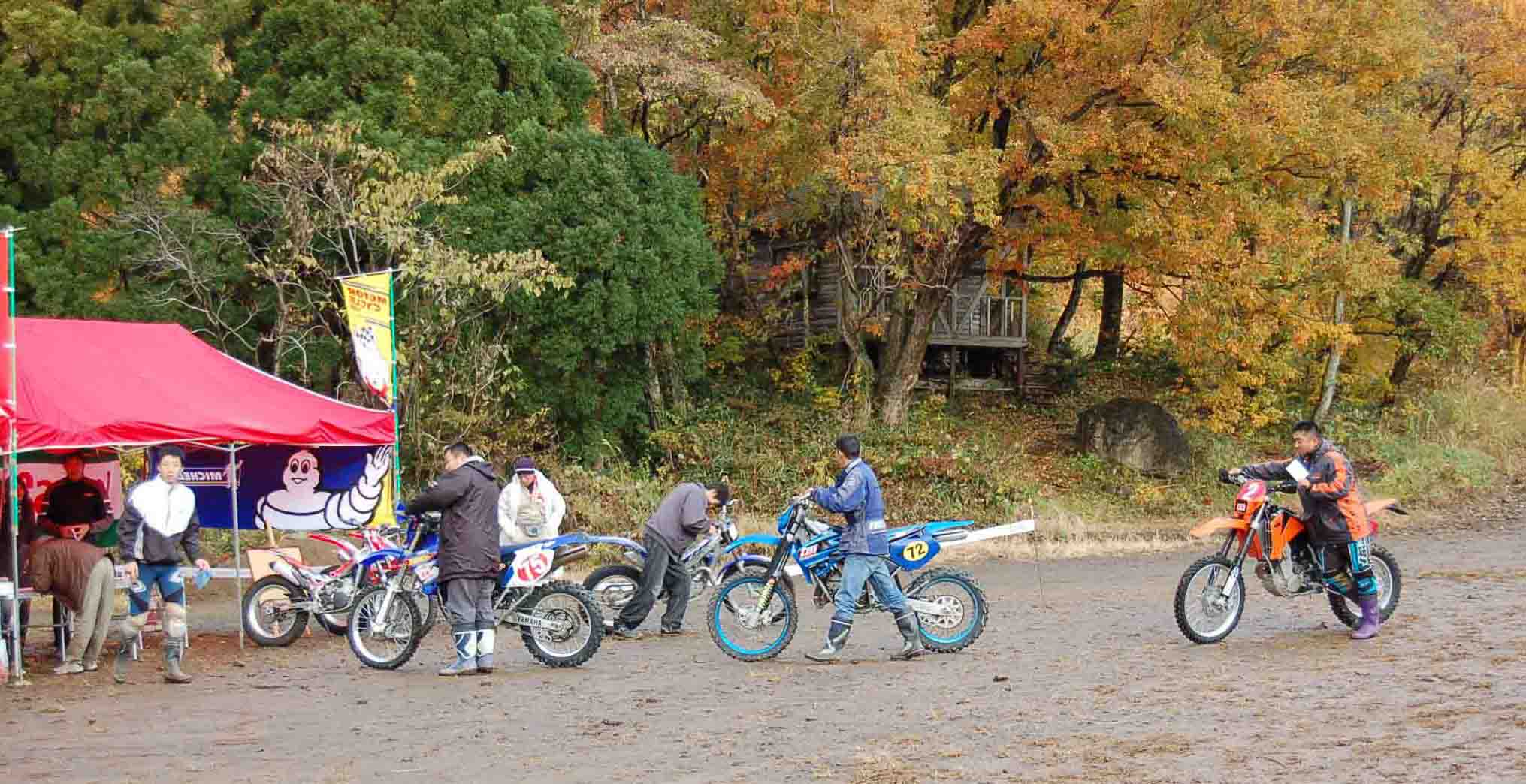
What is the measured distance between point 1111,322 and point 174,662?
29.0 meters

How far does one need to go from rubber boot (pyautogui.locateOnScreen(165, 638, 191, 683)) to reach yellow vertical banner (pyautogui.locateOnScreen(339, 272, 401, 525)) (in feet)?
12.7

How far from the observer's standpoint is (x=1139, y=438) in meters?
28.4

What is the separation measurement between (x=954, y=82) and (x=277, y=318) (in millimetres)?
12597

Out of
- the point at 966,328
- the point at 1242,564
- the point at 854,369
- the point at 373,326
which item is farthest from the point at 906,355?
the point at 1242,564

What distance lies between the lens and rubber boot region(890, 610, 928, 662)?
38.0 feet

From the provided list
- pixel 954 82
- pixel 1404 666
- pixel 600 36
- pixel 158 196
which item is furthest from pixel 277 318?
pixel 1404 666

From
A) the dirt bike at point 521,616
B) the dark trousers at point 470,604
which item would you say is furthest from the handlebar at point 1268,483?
the dark trousers at point 470,604

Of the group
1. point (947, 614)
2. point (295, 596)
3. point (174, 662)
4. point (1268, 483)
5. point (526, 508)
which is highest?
point (1268, 483)

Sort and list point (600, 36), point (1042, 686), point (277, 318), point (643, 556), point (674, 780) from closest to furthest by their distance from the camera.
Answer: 1. point (674, 780)
2. point (1042, 686)
3. point (643, 556)
4. point (277, 318)
5. point (600, 36)

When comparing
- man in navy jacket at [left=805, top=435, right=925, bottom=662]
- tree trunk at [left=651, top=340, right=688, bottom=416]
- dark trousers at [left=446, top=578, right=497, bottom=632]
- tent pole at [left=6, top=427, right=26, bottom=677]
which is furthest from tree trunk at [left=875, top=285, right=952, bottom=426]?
tent pole at [left=6, top=427, right=26, bottom=677]

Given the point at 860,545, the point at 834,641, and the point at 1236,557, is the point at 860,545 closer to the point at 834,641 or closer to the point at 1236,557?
the point at 834,641

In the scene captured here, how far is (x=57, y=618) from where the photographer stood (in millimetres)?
13156

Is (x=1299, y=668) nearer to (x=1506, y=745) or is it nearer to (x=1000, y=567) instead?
(x=1506, y=745)

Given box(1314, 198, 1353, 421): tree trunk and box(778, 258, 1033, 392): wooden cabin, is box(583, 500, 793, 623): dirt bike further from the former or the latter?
box(1314, 198, 1353, 421): tree trunk
